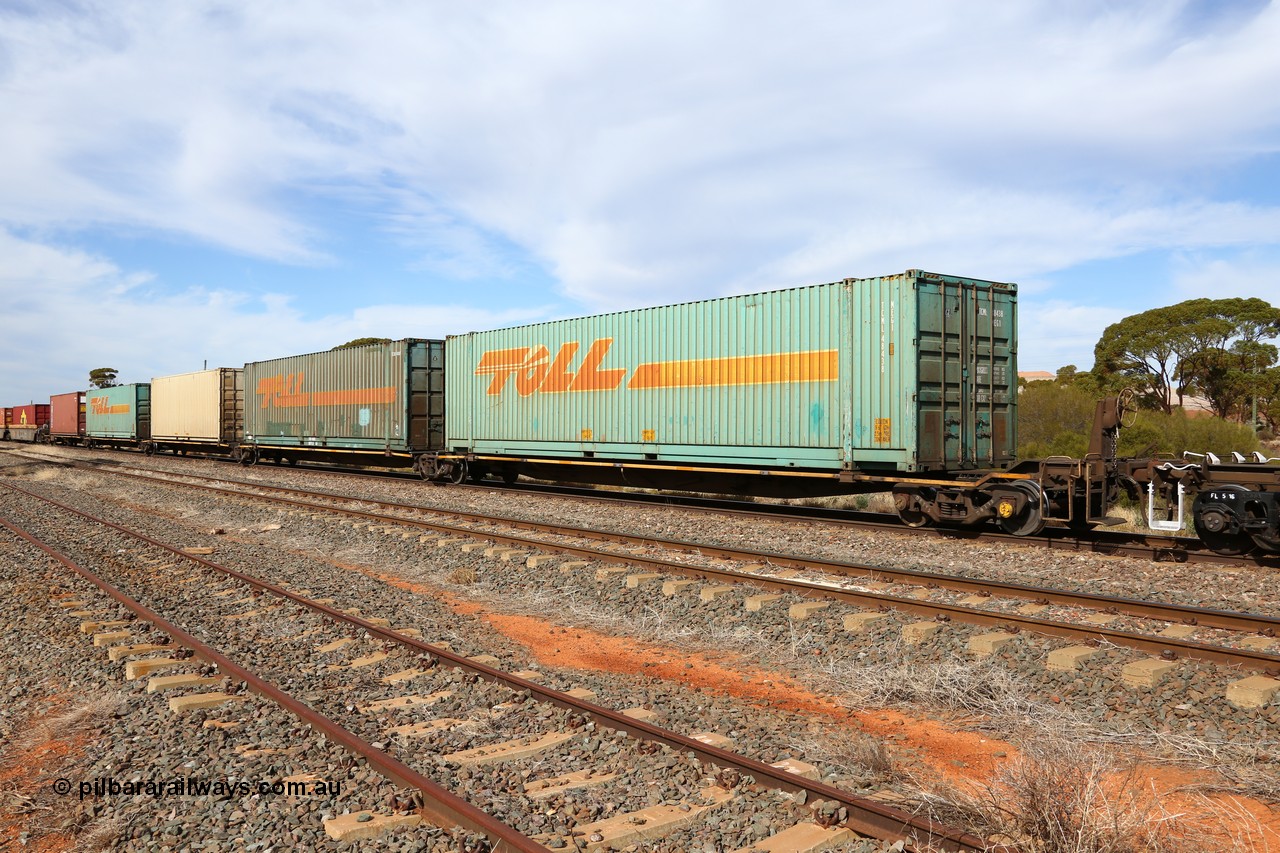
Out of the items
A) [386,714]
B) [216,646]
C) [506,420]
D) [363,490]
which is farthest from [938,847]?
[363,490]

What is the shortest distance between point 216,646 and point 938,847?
5849mm

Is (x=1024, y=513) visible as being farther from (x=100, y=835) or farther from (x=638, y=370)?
(x=100, y=835)

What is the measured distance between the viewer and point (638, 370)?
16156 millimetres

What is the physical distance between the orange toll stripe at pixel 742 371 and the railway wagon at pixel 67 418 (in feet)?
154

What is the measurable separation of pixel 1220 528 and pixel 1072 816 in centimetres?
825

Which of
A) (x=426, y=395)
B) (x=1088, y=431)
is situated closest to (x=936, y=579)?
(x=426, y=395)

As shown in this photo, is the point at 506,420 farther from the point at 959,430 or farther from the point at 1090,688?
the point at 1090,688

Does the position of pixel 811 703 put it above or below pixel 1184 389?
below

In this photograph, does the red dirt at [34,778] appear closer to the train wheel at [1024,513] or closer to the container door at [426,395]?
the train wheel at [1024,513]

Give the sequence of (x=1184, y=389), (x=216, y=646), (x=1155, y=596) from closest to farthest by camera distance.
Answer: (x=216, y=646)
(x=1155, y=596)
(x=1184, y=389)

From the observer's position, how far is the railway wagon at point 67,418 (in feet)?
163

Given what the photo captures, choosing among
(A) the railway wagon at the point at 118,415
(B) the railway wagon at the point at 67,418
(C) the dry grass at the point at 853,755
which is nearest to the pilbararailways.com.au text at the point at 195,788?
(C) the dry grass at the point at 853,755

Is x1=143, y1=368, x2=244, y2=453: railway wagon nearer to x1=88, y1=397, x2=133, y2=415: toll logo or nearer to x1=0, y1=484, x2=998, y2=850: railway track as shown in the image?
x1=88, y1=397, x2=133, y2=415: toll logo

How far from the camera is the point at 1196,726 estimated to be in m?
5.15
